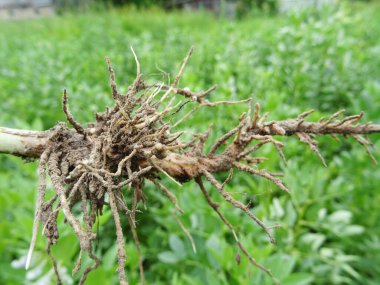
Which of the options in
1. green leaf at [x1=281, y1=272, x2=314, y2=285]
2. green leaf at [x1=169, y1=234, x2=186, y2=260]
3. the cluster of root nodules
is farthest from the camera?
green leaf at [x1=169, y1=234, x2=186, y2=260]

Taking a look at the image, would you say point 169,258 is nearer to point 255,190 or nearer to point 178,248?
point 178,248

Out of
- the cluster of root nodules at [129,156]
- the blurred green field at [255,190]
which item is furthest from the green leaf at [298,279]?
the cluster of root nodules at [129,156]

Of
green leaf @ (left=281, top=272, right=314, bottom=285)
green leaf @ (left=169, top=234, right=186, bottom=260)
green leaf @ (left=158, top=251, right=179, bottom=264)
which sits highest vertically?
green leaf @ (left=281, top=272, right=314, bottom=285)

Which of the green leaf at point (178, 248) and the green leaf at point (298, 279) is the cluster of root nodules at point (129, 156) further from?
the green leaf at point (178, 248)

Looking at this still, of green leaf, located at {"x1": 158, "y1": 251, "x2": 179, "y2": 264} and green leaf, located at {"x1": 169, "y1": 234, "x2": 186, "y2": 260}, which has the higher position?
green leaf, located at {"x1": 169, "y1": 234, "x2": 186, "y2": 260}

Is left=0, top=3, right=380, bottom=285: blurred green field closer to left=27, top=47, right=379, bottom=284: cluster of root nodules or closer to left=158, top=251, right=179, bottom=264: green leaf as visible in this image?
left=158, top=251, right=179, bottom=264: green leaf

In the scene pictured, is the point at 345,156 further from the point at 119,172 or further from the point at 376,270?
the point at 119,172

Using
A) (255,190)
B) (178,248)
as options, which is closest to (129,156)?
(178,248)

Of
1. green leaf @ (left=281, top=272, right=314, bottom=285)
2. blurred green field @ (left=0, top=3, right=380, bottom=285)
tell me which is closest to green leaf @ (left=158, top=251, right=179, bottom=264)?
blurred green field @ (left=0, top=3, right=380, bottom=285)

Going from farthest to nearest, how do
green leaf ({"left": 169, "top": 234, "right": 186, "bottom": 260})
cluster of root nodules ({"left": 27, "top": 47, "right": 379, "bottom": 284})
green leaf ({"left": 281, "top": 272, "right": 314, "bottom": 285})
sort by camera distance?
green leaf ({"left": 169, "top": 234, "right": 186, "bottom": 260})
green leaf ({"left": 281, "top": 272, "right": 314, "bottom": 285})
cluster of root nodules ({"left": 27, "top": 47, "right": 379, "bottom": 284})
